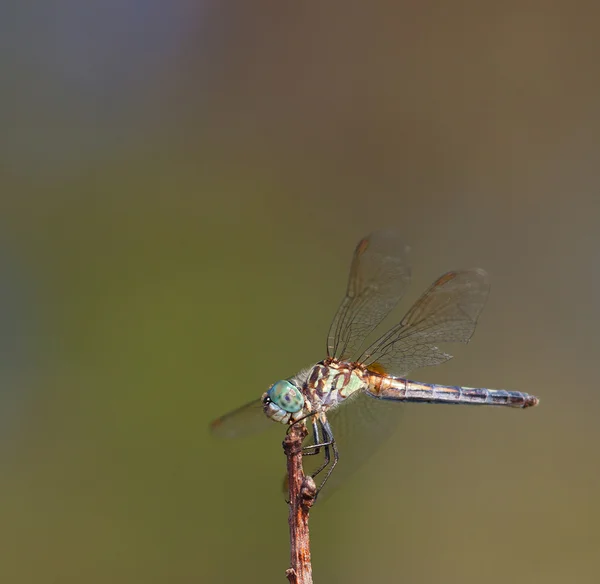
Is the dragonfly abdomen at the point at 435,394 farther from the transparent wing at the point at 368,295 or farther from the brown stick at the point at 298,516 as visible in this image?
the brown stick at the point at 298,516

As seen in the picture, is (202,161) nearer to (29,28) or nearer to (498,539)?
(29,28)

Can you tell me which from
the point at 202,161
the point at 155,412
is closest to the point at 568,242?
the point at 202,161

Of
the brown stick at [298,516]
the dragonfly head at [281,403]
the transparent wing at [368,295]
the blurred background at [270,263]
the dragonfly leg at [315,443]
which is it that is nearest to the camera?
the brown stick at [298,516]

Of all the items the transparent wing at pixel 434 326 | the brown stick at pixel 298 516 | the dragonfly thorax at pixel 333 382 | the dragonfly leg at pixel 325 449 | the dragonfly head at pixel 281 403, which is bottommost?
the brown stick at pixel 298 516

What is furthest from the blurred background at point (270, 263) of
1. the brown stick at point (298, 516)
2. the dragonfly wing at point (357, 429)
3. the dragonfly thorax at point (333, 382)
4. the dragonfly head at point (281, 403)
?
the brown stick at point (298, 516)

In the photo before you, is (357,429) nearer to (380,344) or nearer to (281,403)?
(380,344)

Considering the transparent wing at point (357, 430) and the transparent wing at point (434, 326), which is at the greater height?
the transparent wing at point (434, 326)
